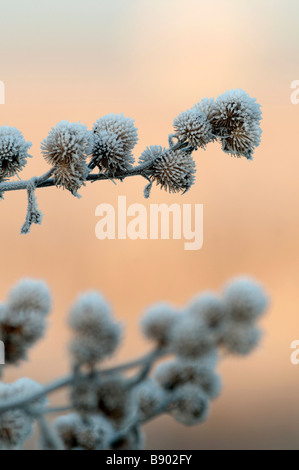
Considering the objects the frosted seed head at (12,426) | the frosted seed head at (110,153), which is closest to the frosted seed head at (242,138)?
the frosted seed head at (110,153)

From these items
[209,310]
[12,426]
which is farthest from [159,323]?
[12,426]

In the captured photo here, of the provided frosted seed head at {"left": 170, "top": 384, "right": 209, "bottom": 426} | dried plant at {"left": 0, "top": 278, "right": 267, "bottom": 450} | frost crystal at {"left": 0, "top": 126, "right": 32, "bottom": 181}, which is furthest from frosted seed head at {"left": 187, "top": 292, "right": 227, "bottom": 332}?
frost crystal at {"left": 0, "top": 126, "right": 32, "bottom": 181}

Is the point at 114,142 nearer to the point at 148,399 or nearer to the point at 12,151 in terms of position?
the point at 12,151

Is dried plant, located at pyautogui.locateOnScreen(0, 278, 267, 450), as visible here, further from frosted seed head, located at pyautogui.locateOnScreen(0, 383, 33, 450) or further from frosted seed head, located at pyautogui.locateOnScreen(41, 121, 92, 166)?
frosted seed head, located at pyautogui.locateOnScreen(41, 121, 92, 166)

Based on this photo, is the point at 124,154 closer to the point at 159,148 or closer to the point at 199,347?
the point at 159,148

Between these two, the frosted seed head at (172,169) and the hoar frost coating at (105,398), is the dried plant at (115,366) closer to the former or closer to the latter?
the hoar frost coating at (105,398)

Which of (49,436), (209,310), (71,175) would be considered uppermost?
(71,175)
